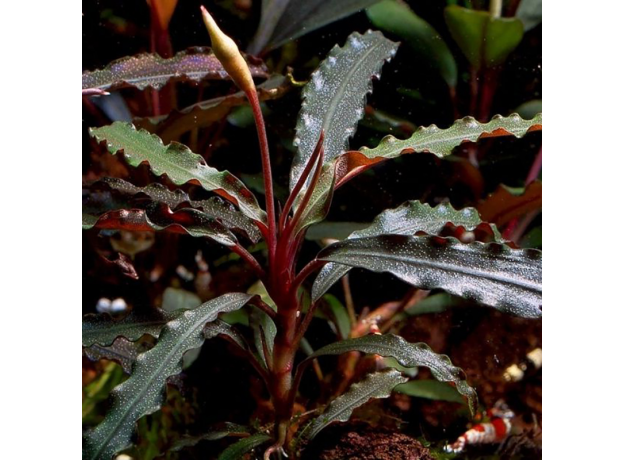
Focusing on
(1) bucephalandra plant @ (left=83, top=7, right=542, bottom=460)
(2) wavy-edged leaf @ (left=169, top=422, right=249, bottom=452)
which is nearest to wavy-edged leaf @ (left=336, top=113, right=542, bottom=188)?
(1) bucephalandra plant @ (left=83, top=7, right=542, bottom=460)

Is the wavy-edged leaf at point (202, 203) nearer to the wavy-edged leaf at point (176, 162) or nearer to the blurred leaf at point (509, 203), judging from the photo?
the wavy-edged leaf at point (176, 162)

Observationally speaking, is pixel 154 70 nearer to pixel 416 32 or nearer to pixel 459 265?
pixel 416 32

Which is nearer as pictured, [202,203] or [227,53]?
[227,53]

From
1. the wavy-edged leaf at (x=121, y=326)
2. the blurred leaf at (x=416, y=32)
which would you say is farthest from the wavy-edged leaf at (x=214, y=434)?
the blurred leaf at (x=416, y=32)

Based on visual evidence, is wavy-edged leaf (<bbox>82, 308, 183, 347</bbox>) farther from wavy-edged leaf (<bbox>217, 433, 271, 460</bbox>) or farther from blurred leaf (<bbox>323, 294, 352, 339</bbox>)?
blurred leaf (<bbox>323, 294, 352, 339</bbox>)

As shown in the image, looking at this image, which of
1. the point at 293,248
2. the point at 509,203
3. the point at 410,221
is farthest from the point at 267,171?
the point at 509,203

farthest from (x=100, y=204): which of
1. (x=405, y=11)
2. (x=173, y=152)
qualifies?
(x=405, y=11)
